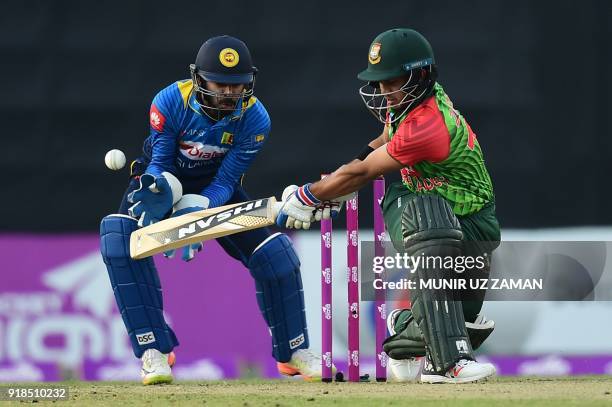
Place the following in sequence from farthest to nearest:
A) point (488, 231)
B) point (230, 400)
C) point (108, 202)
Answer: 1. point (108, 202)
2. point (488, 231)
3. point (230, 400)

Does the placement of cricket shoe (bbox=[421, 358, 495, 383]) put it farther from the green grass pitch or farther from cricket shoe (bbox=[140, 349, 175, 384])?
cricket shoe (bbox=[140, 349, 175, 384])

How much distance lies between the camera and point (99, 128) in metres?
5.78

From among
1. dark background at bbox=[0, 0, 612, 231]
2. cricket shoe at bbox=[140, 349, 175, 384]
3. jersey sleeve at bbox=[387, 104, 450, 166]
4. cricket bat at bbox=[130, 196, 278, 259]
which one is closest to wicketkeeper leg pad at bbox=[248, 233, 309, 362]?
cricket bat at bbox=[130, 196, 278, 259]

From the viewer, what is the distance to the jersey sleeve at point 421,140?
436 cm

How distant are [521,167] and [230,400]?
2.17m

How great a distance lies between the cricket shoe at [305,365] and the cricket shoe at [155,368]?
443mm

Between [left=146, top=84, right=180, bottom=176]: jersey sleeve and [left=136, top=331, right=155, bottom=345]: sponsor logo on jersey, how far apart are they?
0.56 metres

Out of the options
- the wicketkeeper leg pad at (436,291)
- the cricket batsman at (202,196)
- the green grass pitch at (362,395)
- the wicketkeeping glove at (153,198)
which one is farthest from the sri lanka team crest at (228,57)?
the green grass pitch at (362,395)

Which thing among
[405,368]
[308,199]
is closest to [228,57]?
[308,199]

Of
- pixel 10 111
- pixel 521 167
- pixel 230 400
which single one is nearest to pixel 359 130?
pixel 521 167

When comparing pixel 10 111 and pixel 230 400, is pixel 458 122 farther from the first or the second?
pixel 10 111

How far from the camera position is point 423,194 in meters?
4.52

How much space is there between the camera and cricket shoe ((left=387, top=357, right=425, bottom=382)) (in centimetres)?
479

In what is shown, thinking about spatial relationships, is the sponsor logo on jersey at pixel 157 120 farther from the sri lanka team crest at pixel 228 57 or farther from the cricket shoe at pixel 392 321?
the cricket shoe at pixel 392 321
